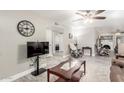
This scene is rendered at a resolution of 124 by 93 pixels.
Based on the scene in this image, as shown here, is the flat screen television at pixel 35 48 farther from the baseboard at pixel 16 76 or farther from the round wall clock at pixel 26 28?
the baseboard at pixel 16 76

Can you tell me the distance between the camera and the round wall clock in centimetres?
295

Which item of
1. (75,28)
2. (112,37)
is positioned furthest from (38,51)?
(112,37)

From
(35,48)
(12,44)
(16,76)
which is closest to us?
(12,44)

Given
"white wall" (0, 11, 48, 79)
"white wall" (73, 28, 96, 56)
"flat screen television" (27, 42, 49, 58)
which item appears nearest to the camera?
"white wall" (0, 11, 48, 79)

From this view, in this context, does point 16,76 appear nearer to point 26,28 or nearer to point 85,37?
point 26,28

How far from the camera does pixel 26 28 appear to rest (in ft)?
10.4

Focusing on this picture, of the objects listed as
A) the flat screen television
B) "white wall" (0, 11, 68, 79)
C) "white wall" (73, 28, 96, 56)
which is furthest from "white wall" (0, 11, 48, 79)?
"white wall" (73, 28, 96, 56)

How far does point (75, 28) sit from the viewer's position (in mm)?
7020

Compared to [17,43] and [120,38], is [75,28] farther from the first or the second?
[17,43]

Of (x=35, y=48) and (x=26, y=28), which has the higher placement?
(x=26, y=28)

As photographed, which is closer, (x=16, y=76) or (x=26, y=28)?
(x=16, y=76)

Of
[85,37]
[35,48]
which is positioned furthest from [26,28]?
[85,37]

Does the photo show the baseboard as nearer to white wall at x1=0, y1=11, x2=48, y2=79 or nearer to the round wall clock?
white wall at x1=0, y1=11, x2=48, y2=79

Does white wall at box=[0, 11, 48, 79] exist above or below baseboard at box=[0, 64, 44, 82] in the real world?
above
